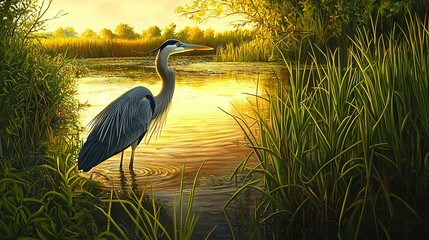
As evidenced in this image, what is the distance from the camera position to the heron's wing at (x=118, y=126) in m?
4.57

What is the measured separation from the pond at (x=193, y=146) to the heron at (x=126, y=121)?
0.20 meters

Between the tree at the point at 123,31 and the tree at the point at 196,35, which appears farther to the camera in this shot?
the tree at the point at 123,31

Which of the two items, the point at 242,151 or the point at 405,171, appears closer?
the point at 405,171

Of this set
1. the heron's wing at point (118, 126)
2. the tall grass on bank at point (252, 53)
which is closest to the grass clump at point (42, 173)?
the heron's wing at point (118, 126)

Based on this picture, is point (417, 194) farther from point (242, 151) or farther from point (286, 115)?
point (242, 151)

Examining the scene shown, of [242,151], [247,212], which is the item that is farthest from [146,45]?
[247,212]

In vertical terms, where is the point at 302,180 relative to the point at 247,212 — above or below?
above

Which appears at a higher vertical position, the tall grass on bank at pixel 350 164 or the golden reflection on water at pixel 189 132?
the tall grass on bank at pixel 350 164

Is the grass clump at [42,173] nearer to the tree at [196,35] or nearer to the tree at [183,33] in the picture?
the tree at [196,35]

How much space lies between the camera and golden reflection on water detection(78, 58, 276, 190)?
15.4 feet

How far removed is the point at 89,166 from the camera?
4332 millimetres

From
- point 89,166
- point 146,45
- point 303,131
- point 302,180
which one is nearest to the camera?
point 302,180

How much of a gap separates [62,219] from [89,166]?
1361 mm

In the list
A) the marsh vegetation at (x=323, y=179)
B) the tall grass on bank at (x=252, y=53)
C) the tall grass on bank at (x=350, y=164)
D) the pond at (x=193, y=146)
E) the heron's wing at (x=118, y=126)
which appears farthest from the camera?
the tall grass on bank at (x=252, y=53)
